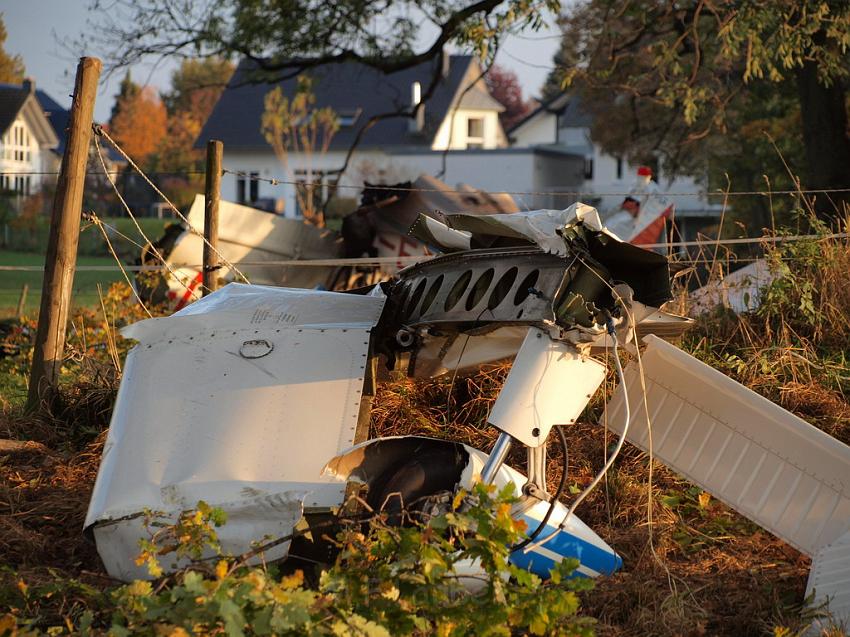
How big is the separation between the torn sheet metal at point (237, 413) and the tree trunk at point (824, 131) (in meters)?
9.06

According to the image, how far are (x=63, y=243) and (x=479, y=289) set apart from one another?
295 cm

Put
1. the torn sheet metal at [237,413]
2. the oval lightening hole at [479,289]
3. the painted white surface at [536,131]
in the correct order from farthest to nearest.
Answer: the painted white surface at [536,131]
the oval lightening hole at [479,289]
the torn sheet metal at [237,413]

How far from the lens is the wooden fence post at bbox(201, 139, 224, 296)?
821cm

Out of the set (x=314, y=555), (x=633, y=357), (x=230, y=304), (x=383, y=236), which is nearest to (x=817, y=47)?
(x=383, y=236)

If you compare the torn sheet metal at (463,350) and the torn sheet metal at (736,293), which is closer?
the torn sheet metal at (463,350)

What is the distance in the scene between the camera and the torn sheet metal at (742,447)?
208 inches

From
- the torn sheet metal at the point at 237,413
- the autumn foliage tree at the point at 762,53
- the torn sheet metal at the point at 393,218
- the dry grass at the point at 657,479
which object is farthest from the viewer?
the torn sheet metal at the point at 393,218

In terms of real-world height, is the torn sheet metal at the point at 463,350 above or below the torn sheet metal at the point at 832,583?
above

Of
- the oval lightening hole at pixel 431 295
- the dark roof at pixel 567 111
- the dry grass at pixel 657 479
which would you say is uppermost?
the dark roof at pixel 567 111

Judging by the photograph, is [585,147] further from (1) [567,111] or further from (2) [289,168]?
(2) [289,168]

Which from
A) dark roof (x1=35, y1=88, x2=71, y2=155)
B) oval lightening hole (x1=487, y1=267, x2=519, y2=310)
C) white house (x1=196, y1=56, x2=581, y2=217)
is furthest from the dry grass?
dark roof (x1=35, y1=88, x2=71, y2=155)

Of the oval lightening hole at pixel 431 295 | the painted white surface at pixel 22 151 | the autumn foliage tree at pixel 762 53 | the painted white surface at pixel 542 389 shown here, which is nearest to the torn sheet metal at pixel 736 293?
the autumn foliage tree at pixel 762 53

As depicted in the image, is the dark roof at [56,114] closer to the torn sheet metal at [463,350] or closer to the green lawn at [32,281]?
the green lawn at [32,281]

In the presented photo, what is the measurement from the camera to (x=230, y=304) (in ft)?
18.3
